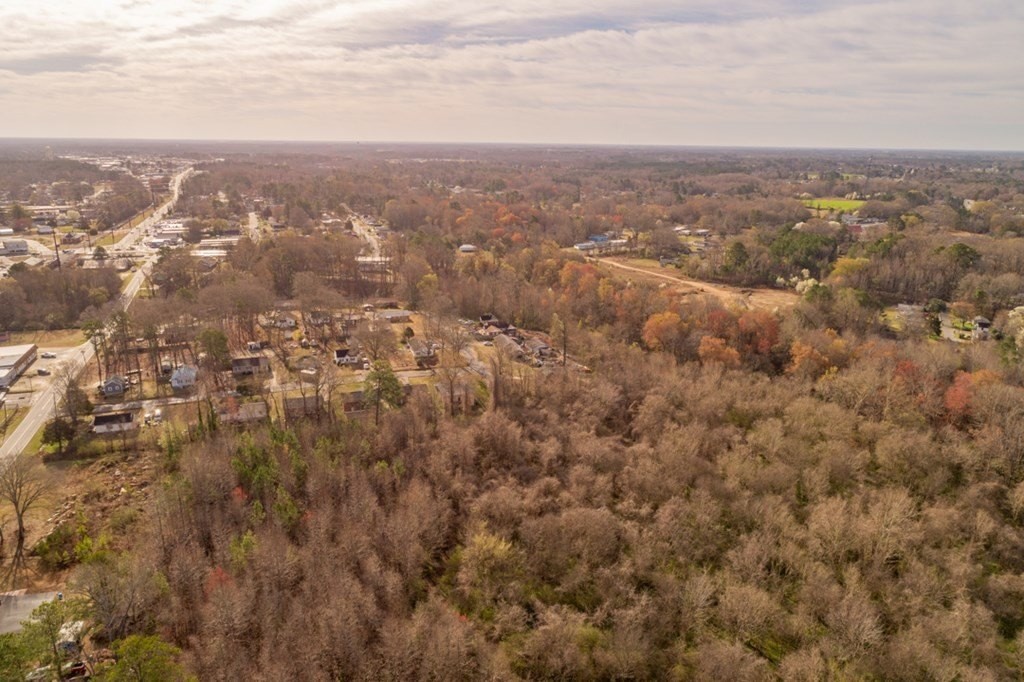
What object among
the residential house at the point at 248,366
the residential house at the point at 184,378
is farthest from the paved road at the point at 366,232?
the residential house at the point at 184,378

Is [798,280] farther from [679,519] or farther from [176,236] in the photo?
[176,236]

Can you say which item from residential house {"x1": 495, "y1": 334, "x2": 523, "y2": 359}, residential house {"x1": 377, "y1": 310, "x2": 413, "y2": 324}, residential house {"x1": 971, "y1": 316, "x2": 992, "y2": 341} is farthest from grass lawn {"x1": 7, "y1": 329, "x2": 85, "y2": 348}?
residential house {"x1": 971, "y1": 316, "x2": 992, "y2": 341}

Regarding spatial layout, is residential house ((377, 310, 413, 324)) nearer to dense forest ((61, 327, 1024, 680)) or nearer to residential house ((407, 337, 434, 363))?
residential house ((407, 337, 434, 363))

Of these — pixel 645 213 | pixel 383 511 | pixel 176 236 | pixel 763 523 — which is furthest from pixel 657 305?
pixel 176 236

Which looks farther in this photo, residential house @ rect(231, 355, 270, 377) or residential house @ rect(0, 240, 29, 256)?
residential house @ rect(0, 240, 29, 256)

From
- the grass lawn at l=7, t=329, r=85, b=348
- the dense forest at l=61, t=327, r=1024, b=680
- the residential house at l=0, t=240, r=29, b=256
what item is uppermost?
the residential house at l=0, t=240, r=29, b=256

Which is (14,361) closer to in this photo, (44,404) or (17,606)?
(44,404)

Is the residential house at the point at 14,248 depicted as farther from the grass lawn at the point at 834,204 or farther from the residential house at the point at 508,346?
the grass lawn at the point at 834,204

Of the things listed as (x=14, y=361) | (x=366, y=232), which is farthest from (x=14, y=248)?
(x=366, y=232)
